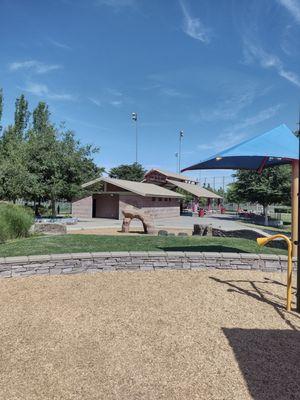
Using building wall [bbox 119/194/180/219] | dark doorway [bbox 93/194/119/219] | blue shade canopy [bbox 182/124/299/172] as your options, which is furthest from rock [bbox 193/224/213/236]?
dark doorway [bbox 93/194/119/219]

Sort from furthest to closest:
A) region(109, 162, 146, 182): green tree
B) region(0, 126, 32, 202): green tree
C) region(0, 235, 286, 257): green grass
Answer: region(109, 162, 146, 182): green tree, region(0, 126, 32, 202): green tree, region(0, 235, 286, 257): green grass

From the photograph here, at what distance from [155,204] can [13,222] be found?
2094 cm

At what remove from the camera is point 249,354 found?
307cm

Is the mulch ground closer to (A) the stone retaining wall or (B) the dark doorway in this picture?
(A) the stone retaining wall

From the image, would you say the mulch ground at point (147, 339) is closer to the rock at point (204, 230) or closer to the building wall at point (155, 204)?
the rock at point (204, 230)

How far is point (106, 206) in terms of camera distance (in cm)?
2936

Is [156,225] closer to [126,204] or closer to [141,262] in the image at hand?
[126,204]

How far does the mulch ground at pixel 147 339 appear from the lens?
2.57 metres

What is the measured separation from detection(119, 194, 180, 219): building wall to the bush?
46.9 ft

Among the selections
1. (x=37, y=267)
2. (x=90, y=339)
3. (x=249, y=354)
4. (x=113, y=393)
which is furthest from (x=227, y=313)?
(x=37, y=267)

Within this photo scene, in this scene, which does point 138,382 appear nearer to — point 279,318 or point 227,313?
point 227,313

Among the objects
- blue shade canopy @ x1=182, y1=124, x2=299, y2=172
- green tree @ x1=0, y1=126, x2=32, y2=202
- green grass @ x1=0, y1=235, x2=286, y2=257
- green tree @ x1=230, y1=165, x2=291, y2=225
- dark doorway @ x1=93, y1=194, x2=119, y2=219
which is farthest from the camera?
dark doorway @ x1=93, y1=194, x2=119, y2=219

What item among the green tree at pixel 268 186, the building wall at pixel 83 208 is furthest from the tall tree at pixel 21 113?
the green tree at pixel 268 186

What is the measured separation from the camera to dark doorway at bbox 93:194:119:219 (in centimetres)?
2867
